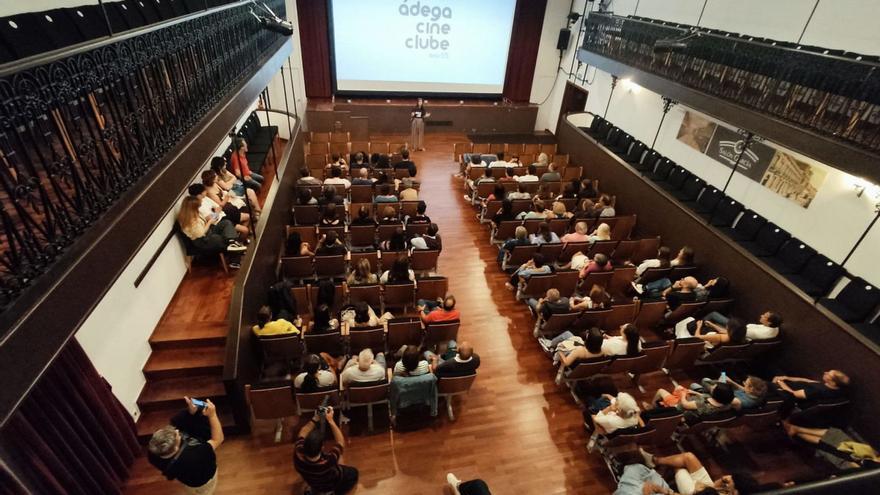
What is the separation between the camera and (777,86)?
221 inches

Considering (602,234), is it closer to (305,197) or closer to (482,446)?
(482,446)

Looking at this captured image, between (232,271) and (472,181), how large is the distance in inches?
199

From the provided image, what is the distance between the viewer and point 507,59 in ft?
42.1

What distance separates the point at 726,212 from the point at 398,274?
5563 millimetres

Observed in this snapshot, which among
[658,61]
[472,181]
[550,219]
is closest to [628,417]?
[550,219]

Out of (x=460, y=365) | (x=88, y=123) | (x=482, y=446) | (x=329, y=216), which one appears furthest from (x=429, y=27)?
(x=482, y=446)

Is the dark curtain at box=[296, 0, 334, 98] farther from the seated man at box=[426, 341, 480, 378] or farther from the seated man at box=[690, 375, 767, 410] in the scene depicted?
the seated man at box=[690, 375, 767, 410]

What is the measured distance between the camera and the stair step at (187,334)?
436 centimetres

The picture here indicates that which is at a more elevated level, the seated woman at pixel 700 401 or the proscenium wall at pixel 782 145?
the proscenium wall at pixel 782 145

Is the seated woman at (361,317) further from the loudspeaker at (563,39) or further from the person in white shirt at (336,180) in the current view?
the loudspeaker at (563,39)

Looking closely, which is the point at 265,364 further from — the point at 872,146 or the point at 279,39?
the point at 872,146

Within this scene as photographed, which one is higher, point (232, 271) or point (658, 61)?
point (658, 61)

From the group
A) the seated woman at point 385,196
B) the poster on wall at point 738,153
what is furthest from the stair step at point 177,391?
the poster on wall at point 738,153

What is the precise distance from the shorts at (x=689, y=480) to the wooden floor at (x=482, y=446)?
65 centimetres
